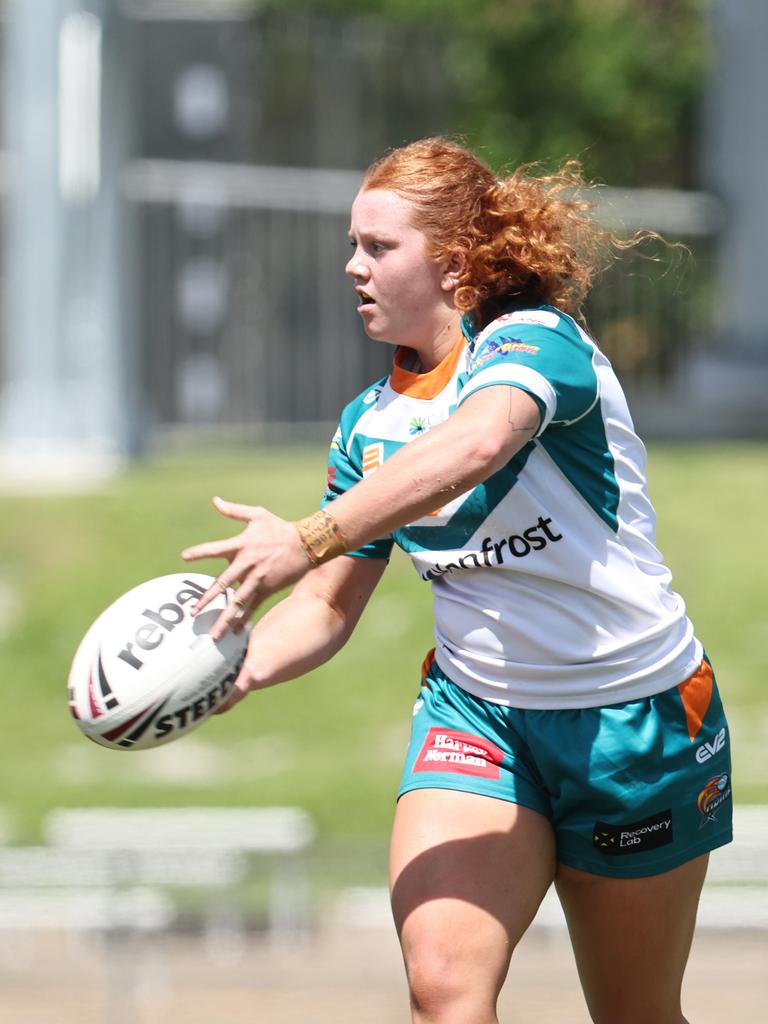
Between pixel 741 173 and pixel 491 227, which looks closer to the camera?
pixel 491 227

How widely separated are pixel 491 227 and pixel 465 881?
46.9 inches

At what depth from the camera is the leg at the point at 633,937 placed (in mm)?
3254

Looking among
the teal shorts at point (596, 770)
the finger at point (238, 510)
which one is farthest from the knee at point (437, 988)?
the finger at point (238, 510)

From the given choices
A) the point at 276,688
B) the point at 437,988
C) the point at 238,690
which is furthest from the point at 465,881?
the point at 276,688

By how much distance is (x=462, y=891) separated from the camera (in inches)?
121

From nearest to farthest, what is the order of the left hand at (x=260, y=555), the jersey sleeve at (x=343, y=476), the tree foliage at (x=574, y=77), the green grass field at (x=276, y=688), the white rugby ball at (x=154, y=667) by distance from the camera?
the left hand at (x=260, y=555) → the white rugby ball at (x=154, y=667) → the jersey sleeve at (x=343, y=476) → the green grass field at (x=276, y=688) → the tree foliage at (x=574, y=77)

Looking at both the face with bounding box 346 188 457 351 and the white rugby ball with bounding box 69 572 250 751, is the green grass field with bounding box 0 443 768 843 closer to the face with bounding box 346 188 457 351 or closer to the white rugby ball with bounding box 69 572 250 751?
the white rugby ball with bounding box 69 572 250 751

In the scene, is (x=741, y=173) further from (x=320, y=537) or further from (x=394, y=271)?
(x=320, y=537)

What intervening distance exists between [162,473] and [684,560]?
14.6 feet

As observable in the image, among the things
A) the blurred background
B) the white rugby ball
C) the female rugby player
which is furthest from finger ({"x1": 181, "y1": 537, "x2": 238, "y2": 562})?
the blurred background

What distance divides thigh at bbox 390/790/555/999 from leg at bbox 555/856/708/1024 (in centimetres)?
12

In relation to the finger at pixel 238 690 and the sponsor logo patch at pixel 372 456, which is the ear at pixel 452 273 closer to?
the sponsor logo patch at pixel 372 456

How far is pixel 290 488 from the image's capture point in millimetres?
11750

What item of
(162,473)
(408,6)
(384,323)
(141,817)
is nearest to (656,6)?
(408,6)
